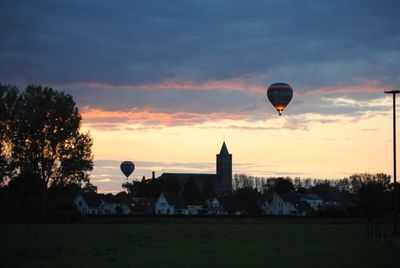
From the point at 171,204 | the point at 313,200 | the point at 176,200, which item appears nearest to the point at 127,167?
the point at 171,204

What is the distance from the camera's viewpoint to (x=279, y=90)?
7200 cm

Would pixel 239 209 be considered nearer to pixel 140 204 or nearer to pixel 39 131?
pixel 140 204

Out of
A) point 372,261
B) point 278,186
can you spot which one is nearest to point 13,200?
point 372,261

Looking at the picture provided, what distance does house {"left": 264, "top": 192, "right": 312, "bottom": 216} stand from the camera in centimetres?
14362

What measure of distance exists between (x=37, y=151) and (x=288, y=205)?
262ft

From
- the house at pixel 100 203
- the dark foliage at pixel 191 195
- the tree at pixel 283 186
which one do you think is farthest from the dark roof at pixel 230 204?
the house at pixel 100 203

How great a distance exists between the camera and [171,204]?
5797 inches

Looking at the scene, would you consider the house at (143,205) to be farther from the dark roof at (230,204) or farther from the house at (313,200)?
the house at (313,200)

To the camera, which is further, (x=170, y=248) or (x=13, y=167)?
(x=13, y=167)

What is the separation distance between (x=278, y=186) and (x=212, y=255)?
5321 inches

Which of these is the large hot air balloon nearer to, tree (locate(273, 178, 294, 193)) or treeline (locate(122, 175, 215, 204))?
treeline (locate(122, 175, 215, 204))

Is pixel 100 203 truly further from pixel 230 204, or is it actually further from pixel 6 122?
pixel 6 122

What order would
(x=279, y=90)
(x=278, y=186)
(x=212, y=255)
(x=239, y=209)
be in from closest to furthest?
(x=212, y=255), (x=279, y=90), (x=239, y=209), (x=278, y=186)

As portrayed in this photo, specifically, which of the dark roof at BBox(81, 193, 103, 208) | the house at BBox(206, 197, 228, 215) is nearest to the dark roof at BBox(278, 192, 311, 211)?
the house at BBox(206, 197, 228, 215)
